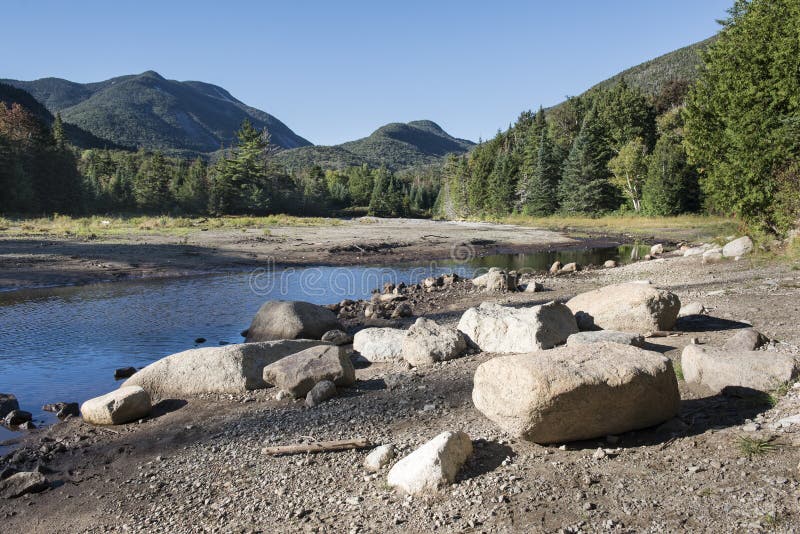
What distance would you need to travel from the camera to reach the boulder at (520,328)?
8523mm

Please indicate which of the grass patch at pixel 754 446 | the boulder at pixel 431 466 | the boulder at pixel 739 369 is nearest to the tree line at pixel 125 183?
the boulder at pixel 431 466

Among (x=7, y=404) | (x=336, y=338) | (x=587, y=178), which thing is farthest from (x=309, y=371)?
(x=587, y=178)

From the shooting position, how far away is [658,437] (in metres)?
5.14

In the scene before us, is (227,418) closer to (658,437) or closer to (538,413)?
(538,413)

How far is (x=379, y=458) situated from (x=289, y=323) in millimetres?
6999

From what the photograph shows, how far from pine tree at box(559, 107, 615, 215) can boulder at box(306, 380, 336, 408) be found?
65.0 meters

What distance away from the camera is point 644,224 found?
5431cm

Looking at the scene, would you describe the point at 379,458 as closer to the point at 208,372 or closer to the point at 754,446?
the point at 754,446

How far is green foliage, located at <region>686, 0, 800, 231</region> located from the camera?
54.4 ft

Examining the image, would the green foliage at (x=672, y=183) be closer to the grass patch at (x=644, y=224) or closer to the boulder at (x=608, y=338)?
the grass patch at (x=644, y=224)

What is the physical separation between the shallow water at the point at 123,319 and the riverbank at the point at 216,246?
2.38 metres

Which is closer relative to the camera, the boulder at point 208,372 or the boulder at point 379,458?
the boulder at point 379,458

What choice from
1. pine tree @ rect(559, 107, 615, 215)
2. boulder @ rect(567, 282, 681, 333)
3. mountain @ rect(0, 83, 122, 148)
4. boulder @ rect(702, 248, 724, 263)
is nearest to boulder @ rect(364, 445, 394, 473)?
boulder @ rect(567, 282, 681, 333)

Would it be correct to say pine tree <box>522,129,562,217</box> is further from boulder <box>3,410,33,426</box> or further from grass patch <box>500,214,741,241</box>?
boulder <box>3,410,33,426</box>
